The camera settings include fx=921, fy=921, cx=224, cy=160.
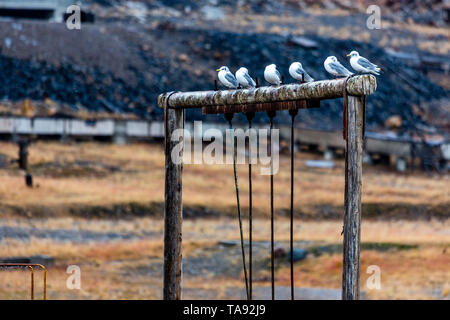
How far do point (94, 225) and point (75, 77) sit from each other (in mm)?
21610

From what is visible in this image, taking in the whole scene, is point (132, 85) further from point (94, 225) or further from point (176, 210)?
point (176, 210)

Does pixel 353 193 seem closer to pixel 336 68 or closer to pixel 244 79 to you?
pixel 336 68

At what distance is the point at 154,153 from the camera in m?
48.4

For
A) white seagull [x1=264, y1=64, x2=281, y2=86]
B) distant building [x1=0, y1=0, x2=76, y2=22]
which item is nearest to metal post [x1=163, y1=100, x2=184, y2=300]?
white seagull [x1=264, y1=64, x2=281, y2=86]

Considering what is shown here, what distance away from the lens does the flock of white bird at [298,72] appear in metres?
13.7

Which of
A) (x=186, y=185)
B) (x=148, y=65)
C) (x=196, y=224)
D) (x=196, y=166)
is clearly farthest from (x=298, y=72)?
(x=148, y=65)

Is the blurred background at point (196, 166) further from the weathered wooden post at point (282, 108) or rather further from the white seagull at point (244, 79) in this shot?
the white seagull at point (244, 79)

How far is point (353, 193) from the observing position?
11922 millimetres

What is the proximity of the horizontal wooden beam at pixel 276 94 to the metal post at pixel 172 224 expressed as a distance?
0.50 m

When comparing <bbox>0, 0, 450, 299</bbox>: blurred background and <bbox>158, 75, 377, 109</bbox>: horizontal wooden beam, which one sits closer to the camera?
<bbox>158, 75, 377, 109</bbox>: horizontal wooden beam

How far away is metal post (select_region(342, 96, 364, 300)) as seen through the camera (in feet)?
39.1

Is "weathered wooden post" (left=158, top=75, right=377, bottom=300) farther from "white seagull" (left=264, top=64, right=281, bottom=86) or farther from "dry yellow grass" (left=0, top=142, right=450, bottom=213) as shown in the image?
"dry yellow grass" (left=0, top=142, right=450, bottom=213)

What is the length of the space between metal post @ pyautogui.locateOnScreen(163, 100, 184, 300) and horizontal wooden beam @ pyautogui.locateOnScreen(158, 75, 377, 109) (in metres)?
0.50

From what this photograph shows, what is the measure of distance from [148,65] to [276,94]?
155 ft
